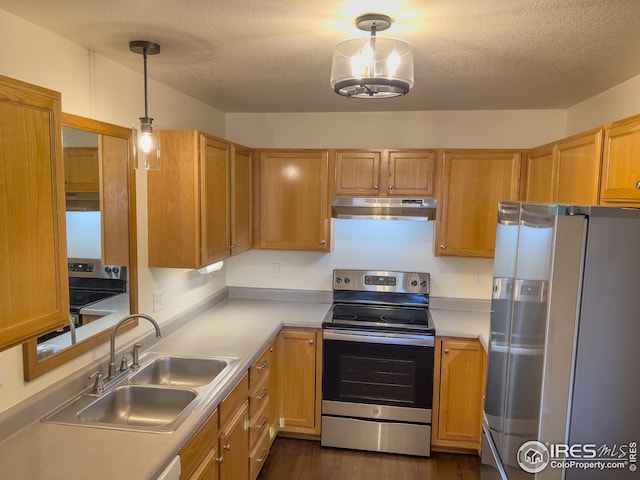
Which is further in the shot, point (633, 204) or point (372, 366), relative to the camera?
point (372, 366)

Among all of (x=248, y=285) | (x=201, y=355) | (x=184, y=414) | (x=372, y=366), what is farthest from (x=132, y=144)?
(x=372, y=366)

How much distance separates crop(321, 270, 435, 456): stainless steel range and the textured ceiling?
1.55m

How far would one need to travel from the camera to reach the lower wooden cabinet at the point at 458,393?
2906 mm

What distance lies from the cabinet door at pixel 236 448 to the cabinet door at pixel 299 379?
0.71 metres

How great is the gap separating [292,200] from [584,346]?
233cm

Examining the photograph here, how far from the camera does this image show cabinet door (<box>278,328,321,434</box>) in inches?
121

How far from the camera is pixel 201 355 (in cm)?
240

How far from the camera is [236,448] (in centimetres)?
225

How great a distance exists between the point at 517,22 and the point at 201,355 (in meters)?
2.09

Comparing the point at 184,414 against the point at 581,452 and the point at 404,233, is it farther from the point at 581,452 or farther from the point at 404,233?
the point at 404,233

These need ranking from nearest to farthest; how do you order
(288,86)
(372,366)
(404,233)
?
(288,86) → (372,366) → (404,233)

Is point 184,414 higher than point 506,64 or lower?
lower

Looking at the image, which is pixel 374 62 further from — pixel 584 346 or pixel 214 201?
pixel 214 201

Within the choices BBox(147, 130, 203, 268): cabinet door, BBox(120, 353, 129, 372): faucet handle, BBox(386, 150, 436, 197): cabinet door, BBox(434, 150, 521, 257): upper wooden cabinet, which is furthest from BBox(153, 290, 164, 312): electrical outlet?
BBox(434, 150, 521, 257): upper wooden cabinet
